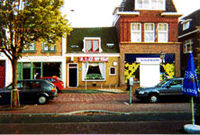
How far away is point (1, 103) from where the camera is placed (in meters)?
13.3

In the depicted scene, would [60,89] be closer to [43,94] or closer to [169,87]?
[43,94]

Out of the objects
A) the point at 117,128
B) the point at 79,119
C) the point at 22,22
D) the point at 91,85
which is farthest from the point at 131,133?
the point at 91,85

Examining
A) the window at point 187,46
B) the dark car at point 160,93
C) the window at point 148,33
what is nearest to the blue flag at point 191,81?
the dark car at point 160,93

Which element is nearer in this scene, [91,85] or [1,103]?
[1,103]

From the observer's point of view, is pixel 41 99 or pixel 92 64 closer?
pixel 41 99

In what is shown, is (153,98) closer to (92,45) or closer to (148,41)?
(148,41)

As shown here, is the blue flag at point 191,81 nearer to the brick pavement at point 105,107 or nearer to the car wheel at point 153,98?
the brick pavement at point 105,107

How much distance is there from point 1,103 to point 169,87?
10542 millimetres

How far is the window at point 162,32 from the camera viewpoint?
25.6 meters

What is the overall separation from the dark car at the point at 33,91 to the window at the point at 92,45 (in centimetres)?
1245

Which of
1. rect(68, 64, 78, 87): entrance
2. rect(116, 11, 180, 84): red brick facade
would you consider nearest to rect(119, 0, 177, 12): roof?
rect(116, 11, 180, 84): red brick facade

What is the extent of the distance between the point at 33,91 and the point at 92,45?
44.2 feet

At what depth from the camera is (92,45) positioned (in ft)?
84.4

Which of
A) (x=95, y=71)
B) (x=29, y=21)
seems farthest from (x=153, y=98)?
(x=95, y=71)
